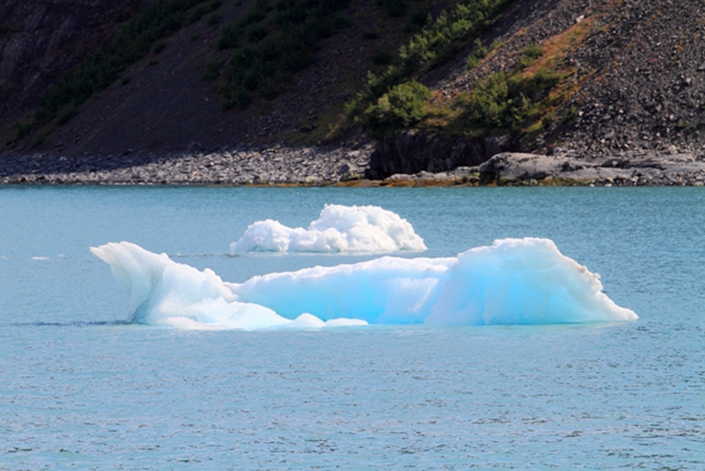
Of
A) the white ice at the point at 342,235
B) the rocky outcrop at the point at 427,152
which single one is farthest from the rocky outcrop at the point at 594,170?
the white ice at the point at 342,235

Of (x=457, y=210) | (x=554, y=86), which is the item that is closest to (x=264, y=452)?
(x=457, y=210)

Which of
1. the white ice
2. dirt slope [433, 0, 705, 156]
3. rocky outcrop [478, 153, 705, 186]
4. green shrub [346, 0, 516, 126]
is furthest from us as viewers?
green shrub [346, 0, 516, 126]

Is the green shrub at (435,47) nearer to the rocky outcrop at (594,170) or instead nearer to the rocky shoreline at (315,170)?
the rocky shoreline at (315,170)

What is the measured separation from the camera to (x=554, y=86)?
81625 millimetres

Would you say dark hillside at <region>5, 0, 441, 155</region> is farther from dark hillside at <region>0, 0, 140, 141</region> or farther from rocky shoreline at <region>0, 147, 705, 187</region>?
dark hillside at <region>0, 0, 140, 141</region>

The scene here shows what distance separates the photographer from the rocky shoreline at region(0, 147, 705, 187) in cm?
7038

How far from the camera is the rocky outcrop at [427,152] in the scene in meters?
79.3

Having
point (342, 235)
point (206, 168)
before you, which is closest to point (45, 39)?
point (206, 168)

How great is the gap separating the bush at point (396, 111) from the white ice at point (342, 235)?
4806cm

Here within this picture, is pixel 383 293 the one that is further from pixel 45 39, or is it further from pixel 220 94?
pixel 45 39

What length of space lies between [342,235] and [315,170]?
5294cm

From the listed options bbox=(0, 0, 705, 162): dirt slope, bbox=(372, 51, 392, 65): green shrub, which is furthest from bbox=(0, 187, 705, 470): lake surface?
bbox=(372, 51, 392, 65): green shrub

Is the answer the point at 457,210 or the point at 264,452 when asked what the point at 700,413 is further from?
the point at 457,210

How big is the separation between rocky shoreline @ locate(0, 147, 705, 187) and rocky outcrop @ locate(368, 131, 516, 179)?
160 cm
